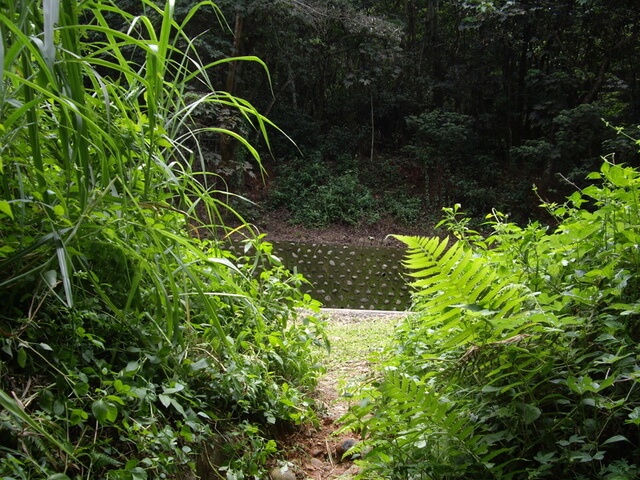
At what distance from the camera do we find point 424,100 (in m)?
12.5

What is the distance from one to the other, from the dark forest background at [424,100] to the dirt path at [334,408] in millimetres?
6086

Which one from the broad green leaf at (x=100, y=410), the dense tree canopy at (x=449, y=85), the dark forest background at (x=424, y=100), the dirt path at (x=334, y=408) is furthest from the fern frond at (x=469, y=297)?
the dense tree canopy at (x=449, y=85)

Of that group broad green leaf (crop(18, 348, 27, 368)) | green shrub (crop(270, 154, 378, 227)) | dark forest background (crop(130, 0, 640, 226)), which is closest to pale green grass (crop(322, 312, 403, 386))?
broad green leaf (crop(18, 348, 27, 368))

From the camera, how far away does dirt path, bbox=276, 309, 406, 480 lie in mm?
1545

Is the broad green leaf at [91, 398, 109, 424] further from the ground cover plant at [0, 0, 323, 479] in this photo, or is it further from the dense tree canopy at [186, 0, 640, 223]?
the dense tree canopy at [186, 0, 640, 223]

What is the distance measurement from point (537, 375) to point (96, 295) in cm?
99

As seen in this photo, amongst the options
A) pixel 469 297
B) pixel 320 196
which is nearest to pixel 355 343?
pixel 469 297

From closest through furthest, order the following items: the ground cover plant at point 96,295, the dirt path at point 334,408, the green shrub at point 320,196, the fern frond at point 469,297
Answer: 1. the ground cover plant at point 96,295
2. the fern frond at point 469,297
3. the dirt path at point 334,408
4. the green shrub at point 320,196

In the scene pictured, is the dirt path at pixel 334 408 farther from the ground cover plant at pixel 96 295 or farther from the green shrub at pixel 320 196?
the green shrub at pixel 320 196

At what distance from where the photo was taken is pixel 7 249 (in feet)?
3.17

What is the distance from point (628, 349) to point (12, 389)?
1159 mm

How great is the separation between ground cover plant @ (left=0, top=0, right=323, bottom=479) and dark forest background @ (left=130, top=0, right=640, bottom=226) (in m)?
7.69

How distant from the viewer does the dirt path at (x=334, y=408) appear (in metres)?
1.54

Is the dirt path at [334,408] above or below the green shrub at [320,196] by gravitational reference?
above
